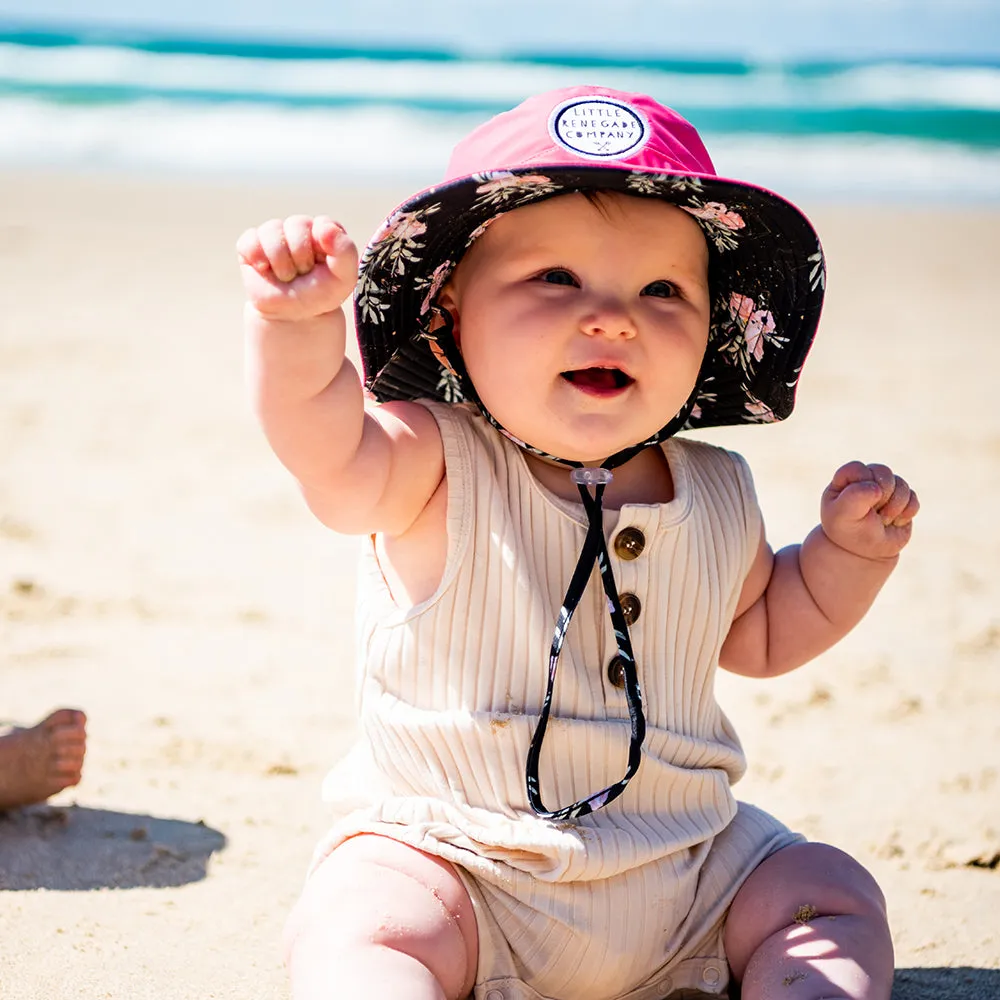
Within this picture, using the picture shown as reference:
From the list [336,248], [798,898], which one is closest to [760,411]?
[798,898]

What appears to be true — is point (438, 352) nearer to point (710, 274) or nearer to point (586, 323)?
point (586, 323)

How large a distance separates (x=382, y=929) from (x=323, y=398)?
2.14ft

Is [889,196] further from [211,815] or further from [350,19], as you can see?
[350,19]

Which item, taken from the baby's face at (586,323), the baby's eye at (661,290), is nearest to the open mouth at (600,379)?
the baby's face at (586,323)

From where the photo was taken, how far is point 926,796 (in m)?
2.71

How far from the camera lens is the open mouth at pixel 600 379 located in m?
1.86

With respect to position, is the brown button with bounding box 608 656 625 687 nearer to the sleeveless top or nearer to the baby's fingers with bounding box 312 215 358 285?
the sleeveless top

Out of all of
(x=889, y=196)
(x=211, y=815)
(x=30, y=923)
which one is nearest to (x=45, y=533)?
(x=211, y=815)

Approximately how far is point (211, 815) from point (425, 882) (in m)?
0.91

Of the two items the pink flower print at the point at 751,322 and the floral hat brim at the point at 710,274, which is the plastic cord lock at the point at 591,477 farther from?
the pink flower print at the point at 751,322

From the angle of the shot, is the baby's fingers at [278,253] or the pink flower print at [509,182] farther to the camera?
the pink flower print at [509,182]

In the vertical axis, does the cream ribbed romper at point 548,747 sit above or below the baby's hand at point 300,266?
below

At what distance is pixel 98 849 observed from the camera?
2375 millimetres

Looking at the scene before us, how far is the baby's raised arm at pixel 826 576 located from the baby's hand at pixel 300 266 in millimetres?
867
